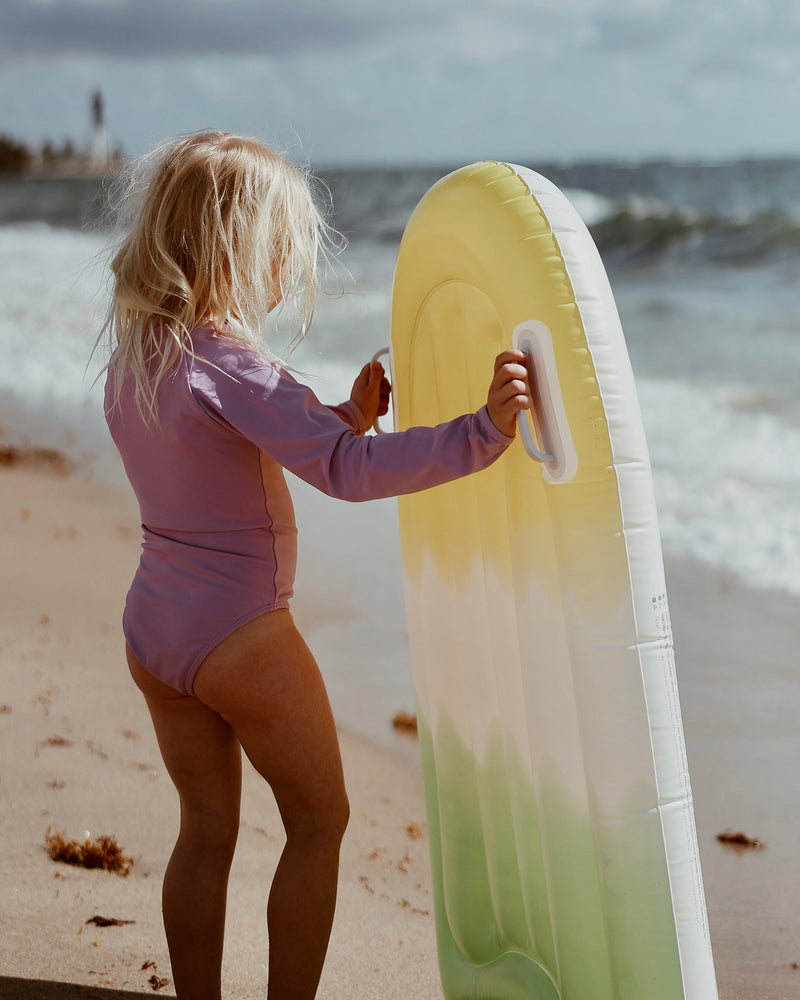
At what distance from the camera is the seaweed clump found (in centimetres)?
262

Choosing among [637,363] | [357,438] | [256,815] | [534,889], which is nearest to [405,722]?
[256,815]

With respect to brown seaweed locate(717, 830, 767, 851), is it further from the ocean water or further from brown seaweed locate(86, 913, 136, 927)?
brown seaweed locate(86, 913, 136, 927)

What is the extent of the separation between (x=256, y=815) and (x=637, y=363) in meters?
8.11

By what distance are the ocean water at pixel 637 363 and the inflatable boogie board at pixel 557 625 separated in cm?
28

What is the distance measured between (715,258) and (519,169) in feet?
45.2

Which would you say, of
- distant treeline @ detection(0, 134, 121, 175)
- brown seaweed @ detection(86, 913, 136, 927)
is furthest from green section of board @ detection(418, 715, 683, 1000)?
distant treeline @ detection(0, 134, 121, 175)

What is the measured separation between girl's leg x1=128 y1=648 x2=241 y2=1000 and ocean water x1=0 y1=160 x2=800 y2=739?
2.11ft

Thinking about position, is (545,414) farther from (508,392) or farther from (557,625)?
(557,625)

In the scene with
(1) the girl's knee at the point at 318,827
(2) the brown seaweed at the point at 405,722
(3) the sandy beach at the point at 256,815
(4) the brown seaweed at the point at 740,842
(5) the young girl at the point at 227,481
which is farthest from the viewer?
(2) the brown seaweed at the point at 405,722

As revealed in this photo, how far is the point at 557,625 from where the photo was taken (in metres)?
1.67

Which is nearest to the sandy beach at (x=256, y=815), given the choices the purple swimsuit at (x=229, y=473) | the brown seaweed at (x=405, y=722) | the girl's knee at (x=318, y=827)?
the brown seaweed at (x=405, y=722)

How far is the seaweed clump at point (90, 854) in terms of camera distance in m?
2.62

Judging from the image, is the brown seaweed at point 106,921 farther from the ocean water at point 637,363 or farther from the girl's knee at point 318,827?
the ocean water at point 637,363

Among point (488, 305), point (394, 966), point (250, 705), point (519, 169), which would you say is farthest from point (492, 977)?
point (519, 169)
